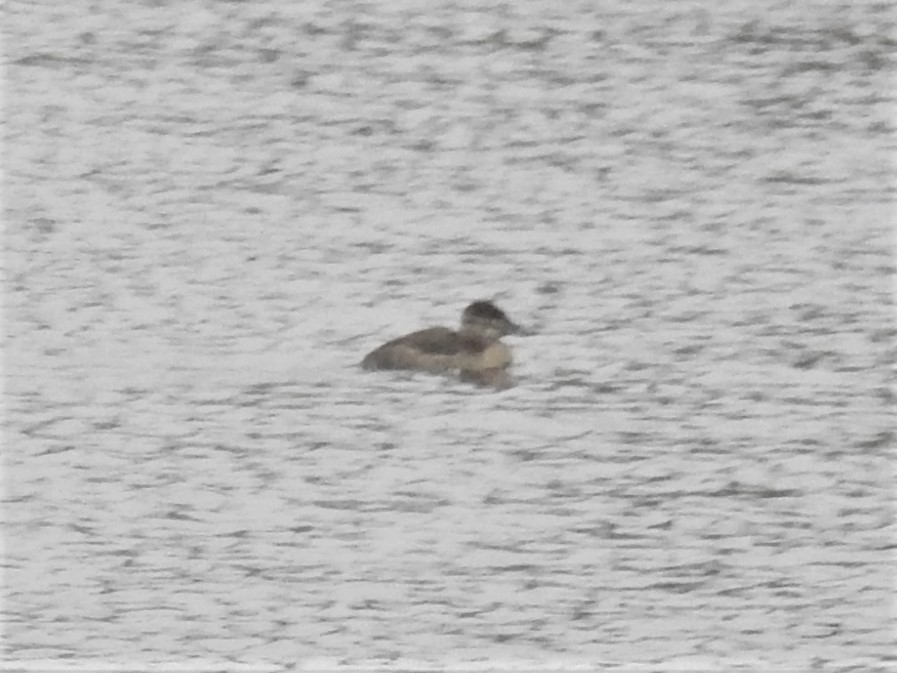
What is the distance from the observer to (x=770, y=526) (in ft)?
9.32

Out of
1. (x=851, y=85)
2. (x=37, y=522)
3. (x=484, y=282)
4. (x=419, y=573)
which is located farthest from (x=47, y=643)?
(x=851, y=85)

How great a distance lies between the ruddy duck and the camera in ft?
10.7

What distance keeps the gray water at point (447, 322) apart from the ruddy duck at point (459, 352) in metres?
0.04

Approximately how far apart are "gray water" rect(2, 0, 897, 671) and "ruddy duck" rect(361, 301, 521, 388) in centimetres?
4

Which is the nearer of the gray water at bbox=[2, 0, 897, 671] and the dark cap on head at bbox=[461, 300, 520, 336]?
the gray water at bbox=[2, 0, 897, 671]

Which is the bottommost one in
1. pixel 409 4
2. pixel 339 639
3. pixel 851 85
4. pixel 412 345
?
pixel 339 639

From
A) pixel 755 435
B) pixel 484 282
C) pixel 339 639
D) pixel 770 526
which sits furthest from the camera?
pixel 484 282

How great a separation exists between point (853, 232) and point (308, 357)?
1.10 metres

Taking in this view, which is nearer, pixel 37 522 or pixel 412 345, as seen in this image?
pixel 37 522

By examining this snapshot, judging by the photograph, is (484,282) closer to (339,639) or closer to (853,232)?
(853,232)

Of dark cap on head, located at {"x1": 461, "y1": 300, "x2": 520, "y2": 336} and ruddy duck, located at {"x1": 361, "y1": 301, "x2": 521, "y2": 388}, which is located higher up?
dark cap on head, located at {"x1": 461, "y1": 300, "x2": 520, "y2": 336}

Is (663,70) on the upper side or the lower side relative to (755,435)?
upper

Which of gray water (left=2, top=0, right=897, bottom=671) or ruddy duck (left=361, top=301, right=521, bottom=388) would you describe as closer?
gray water (left=2, top=0, right=897, bottom=671)

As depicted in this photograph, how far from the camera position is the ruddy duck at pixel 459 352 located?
3.26 meters
